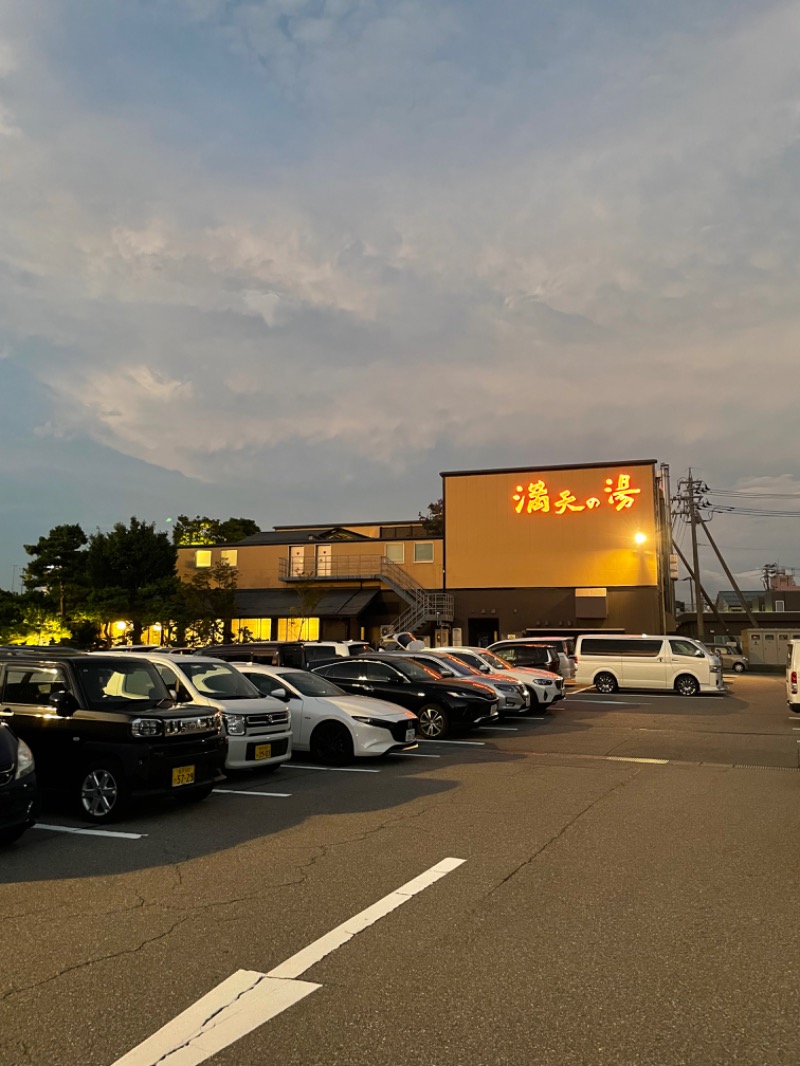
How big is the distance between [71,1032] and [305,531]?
46.2 metres

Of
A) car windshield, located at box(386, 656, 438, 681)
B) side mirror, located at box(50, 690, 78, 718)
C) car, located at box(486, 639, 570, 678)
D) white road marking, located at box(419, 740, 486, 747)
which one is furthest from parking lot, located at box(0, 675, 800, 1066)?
car, located at box(486, 639, 570, 678)

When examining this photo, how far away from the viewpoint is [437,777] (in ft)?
33.8

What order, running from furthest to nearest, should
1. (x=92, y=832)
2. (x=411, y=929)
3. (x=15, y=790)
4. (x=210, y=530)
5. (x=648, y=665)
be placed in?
(x=210, y=530) → (x=648, y=665) → (x=92, y=832) → (x=15, y=790) → (x=411, y=929)

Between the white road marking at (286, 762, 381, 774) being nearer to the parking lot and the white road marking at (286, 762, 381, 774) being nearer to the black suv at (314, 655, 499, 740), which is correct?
the parking lot

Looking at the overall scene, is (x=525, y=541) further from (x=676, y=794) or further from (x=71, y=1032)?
(x=71, y=1032)

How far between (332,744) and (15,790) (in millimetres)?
5803

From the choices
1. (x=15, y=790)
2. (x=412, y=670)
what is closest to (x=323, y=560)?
(x=412, y=670)

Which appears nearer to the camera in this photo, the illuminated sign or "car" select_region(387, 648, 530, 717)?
"car" select_region(387, 648, 530, 717)

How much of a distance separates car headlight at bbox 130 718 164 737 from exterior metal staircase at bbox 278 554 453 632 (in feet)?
103

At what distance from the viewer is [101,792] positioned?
7.76 metres

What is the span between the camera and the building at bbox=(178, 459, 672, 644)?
39.5 m

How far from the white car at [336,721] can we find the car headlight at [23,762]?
16.9 feet

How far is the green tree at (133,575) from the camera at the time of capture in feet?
123

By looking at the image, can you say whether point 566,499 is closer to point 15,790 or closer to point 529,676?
point 529,676
